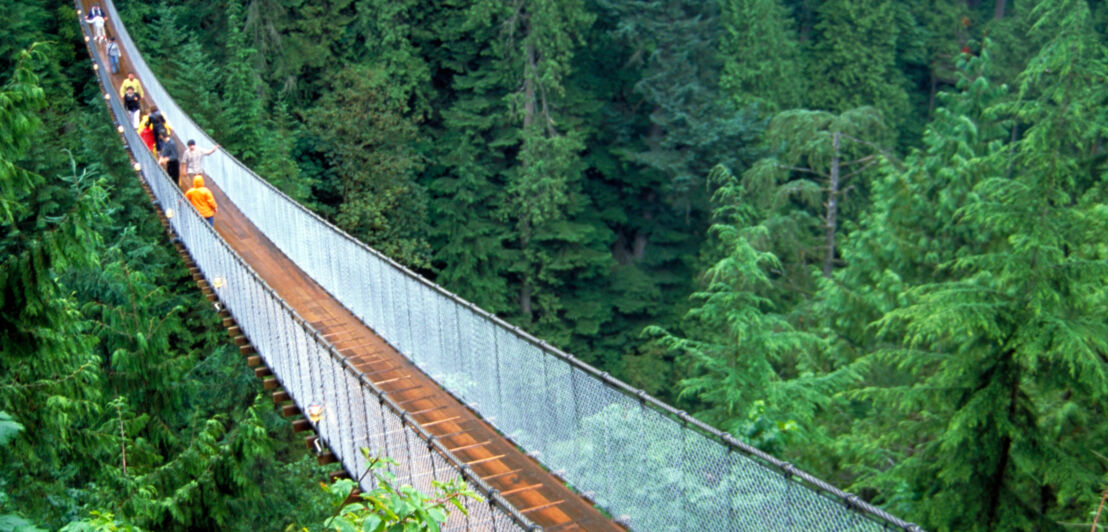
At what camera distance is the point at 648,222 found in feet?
103

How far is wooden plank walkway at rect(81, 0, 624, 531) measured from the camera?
7.93 meters

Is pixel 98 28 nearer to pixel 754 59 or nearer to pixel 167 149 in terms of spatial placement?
pixel 167 149

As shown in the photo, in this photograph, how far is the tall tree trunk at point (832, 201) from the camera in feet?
70.6

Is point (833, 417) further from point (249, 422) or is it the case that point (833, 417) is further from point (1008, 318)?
point (249, 422)

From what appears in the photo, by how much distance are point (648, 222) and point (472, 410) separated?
22.1m

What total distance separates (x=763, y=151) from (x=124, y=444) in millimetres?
21437

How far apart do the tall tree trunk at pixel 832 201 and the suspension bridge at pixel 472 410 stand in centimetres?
1228

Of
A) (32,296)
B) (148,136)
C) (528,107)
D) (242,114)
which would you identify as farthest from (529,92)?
(32,296)

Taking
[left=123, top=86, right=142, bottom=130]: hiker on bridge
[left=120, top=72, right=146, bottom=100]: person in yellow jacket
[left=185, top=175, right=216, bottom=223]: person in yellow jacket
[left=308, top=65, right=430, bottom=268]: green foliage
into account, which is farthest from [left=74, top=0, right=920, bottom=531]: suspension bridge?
[left=308, top=65, right=430, bottom=268]: green foliage

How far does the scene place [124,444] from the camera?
9906 mm

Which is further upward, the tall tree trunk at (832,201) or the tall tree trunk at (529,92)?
the tall tree trunk at (529,92)

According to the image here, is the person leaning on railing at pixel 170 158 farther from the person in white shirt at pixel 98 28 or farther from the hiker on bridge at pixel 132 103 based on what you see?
the person in white shirt at pixel 98 28

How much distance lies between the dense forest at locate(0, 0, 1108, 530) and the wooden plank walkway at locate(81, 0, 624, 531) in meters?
1.53

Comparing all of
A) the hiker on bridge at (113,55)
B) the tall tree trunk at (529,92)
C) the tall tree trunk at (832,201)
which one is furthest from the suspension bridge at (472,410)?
the tall tree trunk at (529,92)
